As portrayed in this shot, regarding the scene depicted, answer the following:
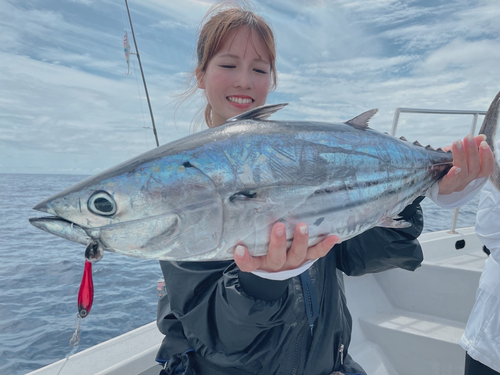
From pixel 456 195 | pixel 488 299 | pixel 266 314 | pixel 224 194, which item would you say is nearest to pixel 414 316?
pixel 488 299

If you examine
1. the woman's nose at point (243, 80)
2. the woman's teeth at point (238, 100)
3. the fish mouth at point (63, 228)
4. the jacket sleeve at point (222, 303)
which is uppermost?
the woman's nose at point (243, 80)

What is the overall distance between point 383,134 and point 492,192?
951 mm

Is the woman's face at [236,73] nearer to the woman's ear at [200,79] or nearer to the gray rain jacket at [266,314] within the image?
the woman's ear at [200,79]

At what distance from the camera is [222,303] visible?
4.25 ft

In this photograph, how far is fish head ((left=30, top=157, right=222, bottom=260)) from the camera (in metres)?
0.93

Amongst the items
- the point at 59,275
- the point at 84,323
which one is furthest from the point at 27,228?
the point at 84,323

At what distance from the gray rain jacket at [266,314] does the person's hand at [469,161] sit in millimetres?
218

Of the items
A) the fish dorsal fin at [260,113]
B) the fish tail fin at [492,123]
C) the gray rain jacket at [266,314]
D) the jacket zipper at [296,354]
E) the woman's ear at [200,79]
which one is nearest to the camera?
the fish dorsal fin at [260,113]

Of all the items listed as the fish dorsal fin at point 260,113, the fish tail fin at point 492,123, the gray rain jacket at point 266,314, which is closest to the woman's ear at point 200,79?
the fish dorsal fin at point 260,113

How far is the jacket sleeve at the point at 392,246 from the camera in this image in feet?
5.49

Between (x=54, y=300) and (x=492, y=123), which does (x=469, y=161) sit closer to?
(x=492, y=123)

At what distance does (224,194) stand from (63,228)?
0.46 meters

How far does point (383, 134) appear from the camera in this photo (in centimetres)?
144

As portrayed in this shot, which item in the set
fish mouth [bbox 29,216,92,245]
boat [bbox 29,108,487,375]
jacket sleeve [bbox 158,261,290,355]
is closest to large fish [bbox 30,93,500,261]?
fish mouth [bbox 29,216,92,245]
